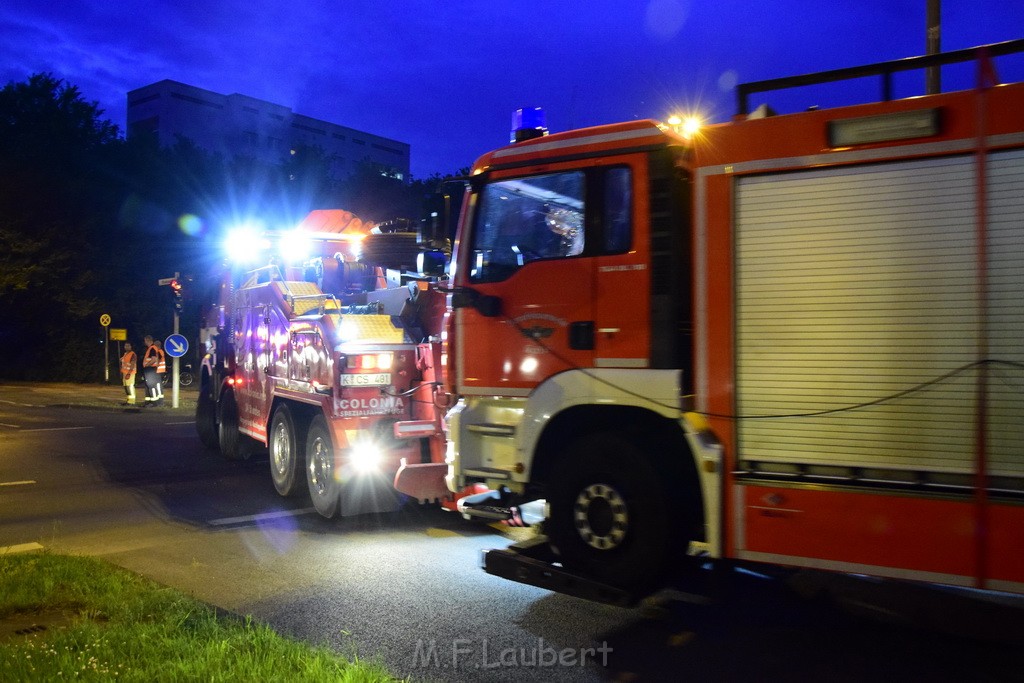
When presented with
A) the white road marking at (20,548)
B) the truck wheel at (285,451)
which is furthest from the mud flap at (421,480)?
the white road marking at (20,548)

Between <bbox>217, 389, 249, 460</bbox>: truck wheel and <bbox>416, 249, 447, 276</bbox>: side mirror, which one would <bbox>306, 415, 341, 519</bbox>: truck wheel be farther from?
<bbox>217, 389, 249, 460</bbox>: truck wheel

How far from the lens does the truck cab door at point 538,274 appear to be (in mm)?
5332

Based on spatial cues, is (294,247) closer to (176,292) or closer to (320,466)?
(320,466)

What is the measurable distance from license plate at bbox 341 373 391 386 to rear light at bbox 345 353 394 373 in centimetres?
5

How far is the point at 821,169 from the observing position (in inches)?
181

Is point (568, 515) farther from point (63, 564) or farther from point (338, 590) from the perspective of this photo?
point (63, 564)

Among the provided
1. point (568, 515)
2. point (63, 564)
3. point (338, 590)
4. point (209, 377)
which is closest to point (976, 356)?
point (568, 515)

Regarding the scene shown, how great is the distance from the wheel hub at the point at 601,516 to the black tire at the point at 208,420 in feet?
30.7

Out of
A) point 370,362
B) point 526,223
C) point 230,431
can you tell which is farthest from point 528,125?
point 230,431

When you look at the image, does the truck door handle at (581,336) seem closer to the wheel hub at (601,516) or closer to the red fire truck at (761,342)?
the red fire truck at (761,342)

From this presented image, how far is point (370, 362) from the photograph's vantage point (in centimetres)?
808

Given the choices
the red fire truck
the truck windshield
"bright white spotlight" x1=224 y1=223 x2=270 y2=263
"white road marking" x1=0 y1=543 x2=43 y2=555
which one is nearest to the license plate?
the red fire truck

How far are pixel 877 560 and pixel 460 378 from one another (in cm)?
295

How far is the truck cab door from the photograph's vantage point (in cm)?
533
